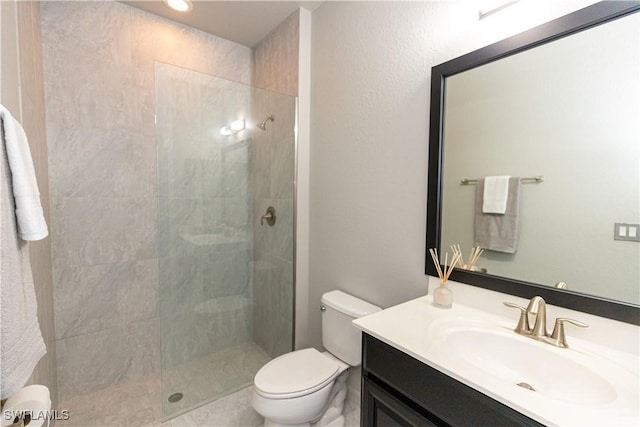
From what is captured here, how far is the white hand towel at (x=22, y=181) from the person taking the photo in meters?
0.65

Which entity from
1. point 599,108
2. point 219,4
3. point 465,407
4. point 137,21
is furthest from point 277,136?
point 465,407

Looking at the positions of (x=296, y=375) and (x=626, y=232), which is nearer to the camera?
(x=626, y=232)

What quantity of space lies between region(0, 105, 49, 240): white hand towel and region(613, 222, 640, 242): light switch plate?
5.41 ft

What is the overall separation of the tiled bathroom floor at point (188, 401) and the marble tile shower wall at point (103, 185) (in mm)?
143

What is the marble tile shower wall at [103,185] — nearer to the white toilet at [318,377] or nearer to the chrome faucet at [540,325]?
the white toilet at [318,377]

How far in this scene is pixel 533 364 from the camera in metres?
0.89

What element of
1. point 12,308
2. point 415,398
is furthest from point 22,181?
point 415,398

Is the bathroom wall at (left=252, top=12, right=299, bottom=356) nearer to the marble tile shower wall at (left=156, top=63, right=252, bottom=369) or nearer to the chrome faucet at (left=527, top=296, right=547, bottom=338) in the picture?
the marble tile shower wall at (left=156, top=63, right=252, bottom=369)

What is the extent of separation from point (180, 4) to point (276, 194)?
1368 mm

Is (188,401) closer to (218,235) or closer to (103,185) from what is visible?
(218,235)

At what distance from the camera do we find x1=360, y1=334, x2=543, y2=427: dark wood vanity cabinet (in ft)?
2.27

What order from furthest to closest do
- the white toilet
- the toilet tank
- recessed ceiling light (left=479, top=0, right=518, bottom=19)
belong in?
the toilet tank → the white toilet → recessed ceiling light (left=479, top=0, right=518, bottom=19)

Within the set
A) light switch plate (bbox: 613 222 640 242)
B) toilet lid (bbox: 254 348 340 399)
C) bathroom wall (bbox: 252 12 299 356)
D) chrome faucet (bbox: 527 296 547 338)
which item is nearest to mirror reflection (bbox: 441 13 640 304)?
light switch plate (bbox: 613 222 640 242)

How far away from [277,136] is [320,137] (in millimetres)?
342
